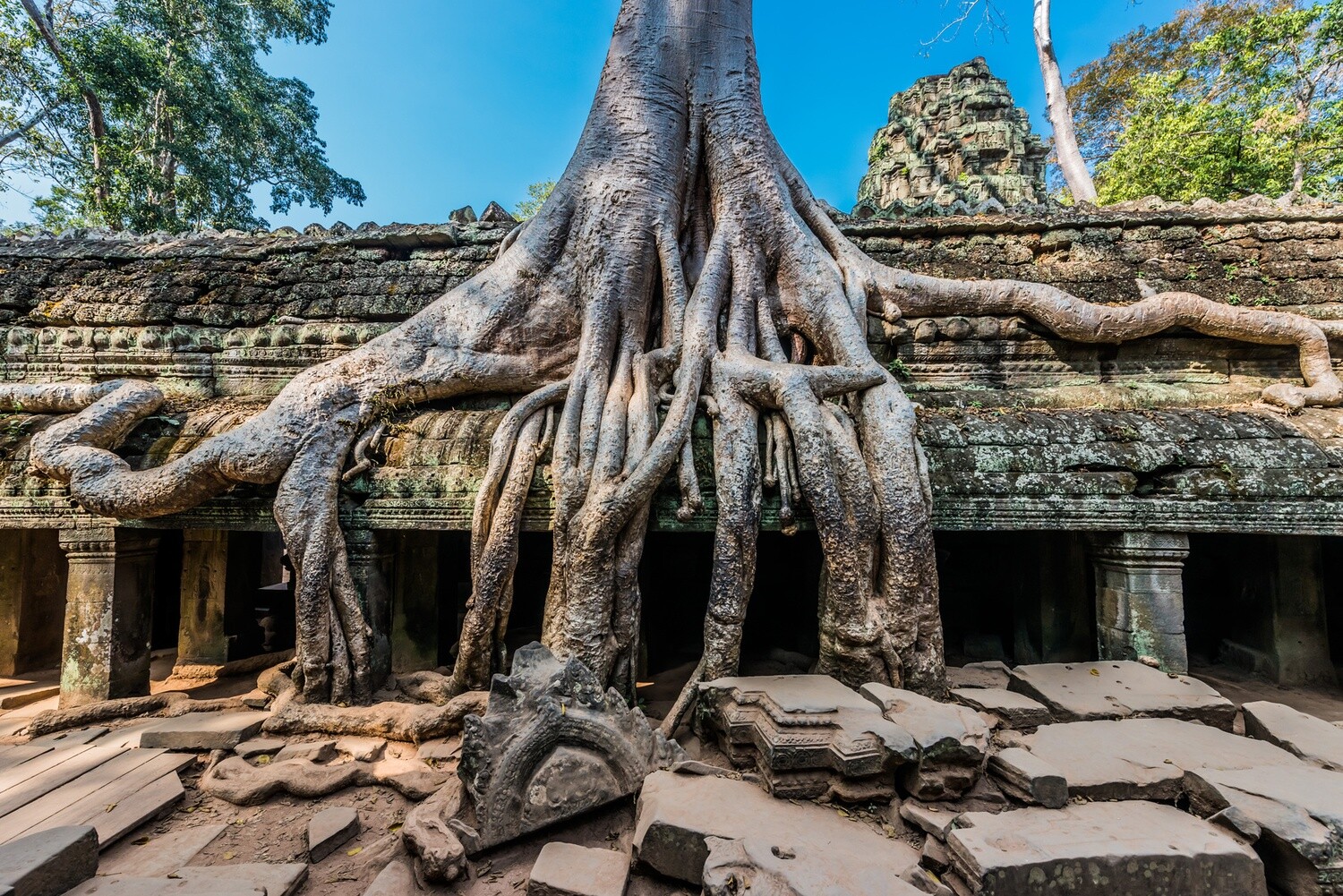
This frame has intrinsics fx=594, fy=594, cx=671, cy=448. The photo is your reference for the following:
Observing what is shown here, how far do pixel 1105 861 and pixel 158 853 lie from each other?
307 cm

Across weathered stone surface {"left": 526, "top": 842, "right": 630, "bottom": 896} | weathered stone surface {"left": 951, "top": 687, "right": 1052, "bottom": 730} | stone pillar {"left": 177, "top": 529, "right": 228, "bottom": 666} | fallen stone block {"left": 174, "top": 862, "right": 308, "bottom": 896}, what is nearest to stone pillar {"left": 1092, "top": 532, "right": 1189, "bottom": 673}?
weathered stone surface {"left": 951, "top": 687, "right": 1052, "bottom": 730}

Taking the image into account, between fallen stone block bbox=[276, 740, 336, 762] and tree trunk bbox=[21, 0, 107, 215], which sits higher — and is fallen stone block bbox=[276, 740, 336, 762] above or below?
below

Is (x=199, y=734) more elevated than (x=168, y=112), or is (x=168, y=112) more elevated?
(x=168, y=112)

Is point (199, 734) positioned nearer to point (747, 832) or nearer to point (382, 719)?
point (382, 719)

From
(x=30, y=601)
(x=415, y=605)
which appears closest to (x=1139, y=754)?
(x=415, y=605)

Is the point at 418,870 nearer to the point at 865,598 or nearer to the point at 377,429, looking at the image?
the point at 865,598

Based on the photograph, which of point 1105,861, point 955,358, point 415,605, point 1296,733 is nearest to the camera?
point 1105,861

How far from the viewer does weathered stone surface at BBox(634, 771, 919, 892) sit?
1.82 m

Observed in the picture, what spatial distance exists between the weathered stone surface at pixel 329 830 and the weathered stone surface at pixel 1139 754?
258 cm

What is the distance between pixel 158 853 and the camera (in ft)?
6.85

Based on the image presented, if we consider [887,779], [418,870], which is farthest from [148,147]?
[887,779]

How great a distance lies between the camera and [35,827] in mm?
2199

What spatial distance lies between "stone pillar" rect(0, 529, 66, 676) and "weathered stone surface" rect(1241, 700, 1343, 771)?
A: 7912mm

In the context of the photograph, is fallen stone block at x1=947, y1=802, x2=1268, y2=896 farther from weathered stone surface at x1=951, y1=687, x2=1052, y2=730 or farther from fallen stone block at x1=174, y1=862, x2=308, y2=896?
fallen stone block at x1=174, y1=862, x2=308, y2=896
